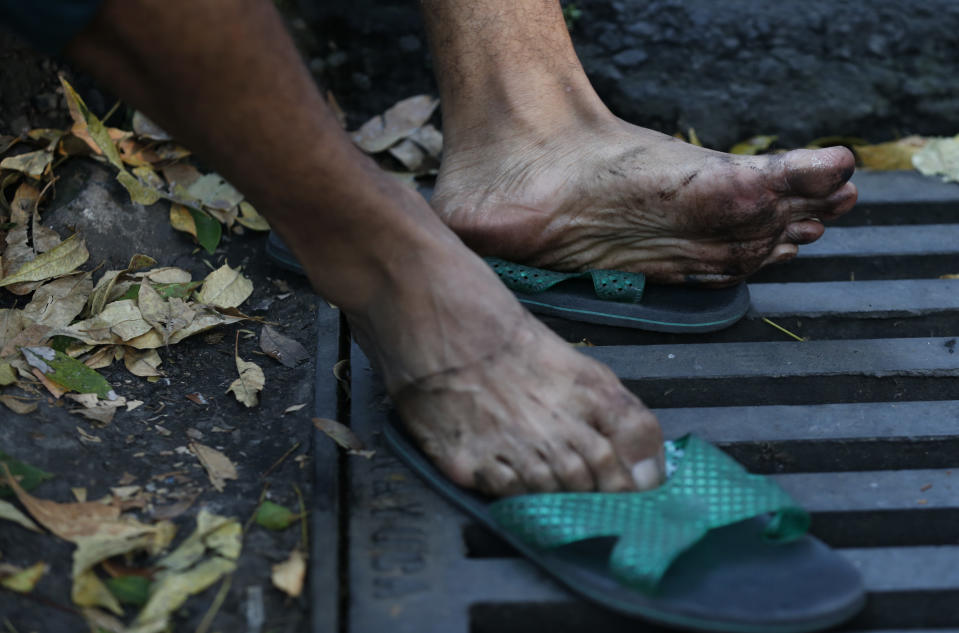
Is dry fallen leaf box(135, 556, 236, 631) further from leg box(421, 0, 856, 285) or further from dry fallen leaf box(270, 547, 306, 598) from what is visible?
leg box(421, 0, 856, 285)

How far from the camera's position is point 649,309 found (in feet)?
4.75

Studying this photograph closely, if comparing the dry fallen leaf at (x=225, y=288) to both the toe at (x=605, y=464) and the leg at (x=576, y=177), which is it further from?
the toe at (x=605, y=464)

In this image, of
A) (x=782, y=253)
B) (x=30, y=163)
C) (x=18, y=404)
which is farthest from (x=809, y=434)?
(x=30, y=163)

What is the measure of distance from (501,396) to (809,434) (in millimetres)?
463

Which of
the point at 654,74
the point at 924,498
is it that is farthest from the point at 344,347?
the point at 654,74

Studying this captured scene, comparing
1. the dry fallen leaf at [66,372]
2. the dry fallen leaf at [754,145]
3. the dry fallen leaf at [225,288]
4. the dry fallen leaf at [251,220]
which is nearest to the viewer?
the dry fallen leaf at [66,372]

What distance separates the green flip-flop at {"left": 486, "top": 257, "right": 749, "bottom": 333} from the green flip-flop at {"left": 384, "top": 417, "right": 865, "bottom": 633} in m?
0.39

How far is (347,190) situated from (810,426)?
702 millimetres

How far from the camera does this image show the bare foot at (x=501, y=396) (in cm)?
104

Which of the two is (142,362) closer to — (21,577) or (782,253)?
(21,577)

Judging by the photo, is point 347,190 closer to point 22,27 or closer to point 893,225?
point 22,27

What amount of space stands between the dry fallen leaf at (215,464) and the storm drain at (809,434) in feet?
0.47

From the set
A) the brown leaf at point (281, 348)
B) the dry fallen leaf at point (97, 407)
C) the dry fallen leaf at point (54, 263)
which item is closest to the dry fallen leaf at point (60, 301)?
the dry fallen leaf at point (54, 263)

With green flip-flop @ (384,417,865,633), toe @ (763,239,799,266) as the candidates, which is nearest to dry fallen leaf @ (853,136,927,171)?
toe @ (763,239,799,266)
